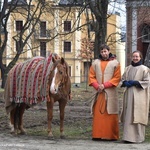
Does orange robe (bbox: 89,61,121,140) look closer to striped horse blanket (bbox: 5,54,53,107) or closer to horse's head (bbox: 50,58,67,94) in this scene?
horse's head (bbox: 50,58,67,94)

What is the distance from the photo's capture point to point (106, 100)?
10.1 meters

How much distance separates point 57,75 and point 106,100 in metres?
1.13

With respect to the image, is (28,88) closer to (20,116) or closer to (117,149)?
(20,116)

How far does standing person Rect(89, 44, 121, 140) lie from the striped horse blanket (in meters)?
0.99

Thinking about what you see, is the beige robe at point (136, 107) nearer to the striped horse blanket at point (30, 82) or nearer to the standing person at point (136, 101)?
the standing person at point (136, 101)

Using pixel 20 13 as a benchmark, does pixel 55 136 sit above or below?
below

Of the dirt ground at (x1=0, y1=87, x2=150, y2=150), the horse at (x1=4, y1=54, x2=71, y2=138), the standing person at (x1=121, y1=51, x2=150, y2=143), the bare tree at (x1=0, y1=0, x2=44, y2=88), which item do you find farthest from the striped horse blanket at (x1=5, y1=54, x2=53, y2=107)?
the bare tree at (x1=0, y1=0, x2=44, y2=88)

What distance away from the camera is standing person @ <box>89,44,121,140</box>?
10.0m

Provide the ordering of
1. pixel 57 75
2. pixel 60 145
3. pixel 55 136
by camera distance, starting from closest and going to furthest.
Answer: pixel 60 145 → pixel 57 75 → pixel 55 136

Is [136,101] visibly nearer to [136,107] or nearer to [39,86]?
[136,107]

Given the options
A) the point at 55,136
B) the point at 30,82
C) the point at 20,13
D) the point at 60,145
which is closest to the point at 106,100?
the point at 60,145

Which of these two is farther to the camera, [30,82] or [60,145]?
[30,82]

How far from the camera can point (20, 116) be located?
11.4 meters

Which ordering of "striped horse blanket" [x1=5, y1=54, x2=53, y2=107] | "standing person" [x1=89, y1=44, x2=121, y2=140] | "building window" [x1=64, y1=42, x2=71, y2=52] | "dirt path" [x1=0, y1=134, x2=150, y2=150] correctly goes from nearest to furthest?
1. "dirt path" [x1=0, y1=134, x2=150, y2=150]
2. "standing person" [x1=89, y1=44, x2=121, y2=140]
3. "striped horse blanket" [x1=5, y1=54, x2=53, y2=107]
4. "building window" [x1=64, y1=42, x2=71, y2=52]
